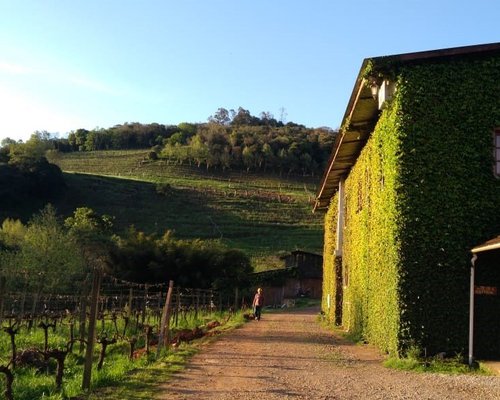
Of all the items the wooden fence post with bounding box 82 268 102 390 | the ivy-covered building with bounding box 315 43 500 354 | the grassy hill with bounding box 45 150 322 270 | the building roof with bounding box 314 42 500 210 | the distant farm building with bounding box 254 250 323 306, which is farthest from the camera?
the grassy hill with bounding box 45 150 322 270

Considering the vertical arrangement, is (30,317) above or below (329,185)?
below

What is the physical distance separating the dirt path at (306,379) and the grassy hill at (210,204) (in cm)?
4561

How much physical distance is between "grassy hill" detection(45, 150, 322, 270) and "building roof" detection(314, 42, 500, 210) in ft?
127

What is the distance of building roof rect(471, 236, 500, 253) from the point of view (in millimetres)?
10389

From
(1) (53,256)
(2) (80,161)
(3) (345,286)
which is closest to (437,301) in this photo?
(3) (345,286)

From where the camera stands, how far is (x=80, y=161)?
375ft

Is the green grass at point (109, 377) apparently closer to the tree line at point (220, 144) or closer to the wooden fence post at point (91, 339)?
the wooden fence post at point (91, 339)

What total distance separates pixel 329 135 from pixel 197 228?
192 feet

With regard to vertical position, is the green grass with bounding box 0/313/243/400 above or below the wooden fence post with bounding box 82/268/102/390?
below

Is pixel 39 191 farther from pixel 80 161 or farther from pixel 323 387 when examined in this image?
pixel 323 387

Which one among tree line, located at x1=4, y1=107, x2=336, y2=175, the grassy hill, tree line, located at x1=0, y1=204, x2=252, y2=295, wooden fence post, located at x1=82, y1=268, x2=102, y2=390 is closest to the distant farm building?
tree line, located at x1=0, y1=204, x2=252, y2=295

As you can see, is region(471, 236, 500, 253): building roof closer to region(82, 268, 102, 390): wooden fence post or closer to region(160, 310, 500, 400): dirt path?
region(160, 310, 500, 400): dirt path

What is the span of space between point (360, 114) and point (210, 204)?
224 feet

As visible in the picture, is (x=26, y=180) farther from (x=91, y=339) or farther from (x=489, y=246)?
(x=489, y=246)
